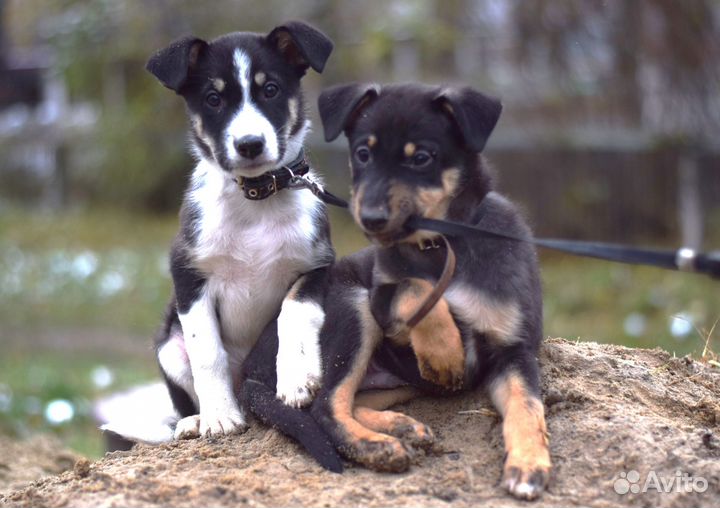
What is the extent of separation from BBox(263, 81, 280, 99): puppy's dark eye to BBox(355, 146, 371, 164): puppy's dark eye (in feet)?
2.67

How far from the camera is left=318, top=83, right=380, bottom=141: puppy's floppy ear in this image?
4238 millimetres

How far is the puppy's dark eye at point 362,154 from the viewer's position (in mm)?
4070

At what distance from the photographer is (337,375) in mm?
4277

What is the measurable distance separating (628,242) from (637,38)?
2749 mm

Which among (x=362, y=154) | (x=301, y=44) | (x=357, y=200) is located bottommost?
(x=357, y=200)

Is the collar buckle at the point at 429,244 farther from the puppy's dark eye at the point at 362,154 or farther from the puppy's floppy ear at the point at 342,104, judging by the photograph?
the puppy's floppy ear at the point at 342,104

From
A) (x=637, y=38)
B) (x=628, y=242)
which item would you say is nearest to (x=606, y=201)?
(x=628, y=242)

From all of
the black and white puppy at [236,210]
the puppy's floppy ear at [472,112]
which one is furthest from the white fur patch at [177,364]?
the puppy's floppy ear at [472,112]

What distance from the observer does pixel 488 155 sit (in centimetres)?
1415

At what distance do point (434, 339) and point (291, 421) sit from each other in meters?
0.69

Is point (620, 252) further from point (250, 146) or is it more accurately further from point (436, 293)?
point (250, 146)

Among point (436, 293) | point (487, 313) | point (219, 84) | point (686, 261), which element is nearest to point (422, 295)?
point (436, 293)

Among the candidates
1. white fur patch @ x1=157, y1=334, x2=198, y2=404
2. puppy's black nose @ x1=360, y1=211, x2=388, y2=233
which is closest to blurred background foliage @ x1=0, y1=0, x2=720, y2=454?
white fur patch @ x1=157, y1=334, x2=198, y2=404

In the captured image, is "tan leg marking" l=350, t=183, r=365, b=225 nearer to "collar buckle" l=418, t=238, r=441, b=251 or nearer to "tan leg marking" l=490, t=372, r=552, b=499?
"collar buckle" l=418, t=238, r=441, b=251
